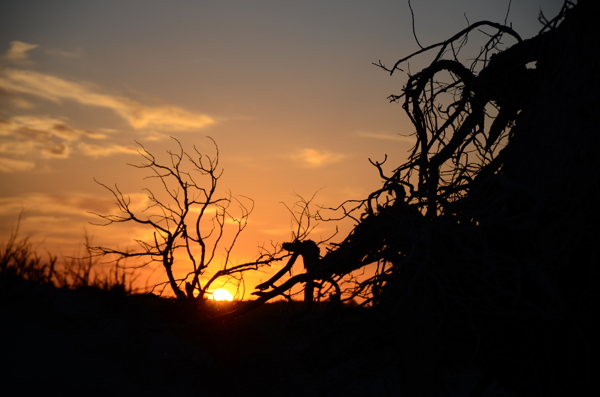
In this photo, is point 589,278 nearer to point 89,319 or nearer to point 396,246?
point 396,246

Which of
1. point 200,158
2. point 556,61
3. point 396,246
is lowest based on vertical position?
point 396,246

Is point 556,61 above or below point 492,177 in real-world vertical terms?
above

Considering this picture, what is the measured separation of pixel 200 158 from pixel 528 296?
23.8ft

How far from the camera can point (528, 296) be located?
571 cm

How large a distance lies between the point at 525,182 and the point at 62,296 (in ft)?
44.7

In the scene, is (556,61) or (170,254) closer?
(556,61)

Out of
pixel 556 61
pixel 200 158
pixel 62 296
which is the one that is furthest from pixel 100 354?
pixel 556 61

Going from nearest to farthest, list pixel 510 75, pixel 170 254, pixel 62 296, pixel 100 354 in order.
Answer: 1. pixel 510 75
2. pixel 170 254
3. pixel 100 354
4. pixel 62 296

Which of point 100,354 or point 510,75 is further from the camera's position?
point 100,354

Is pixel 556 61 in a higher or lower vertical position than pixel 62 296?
higher

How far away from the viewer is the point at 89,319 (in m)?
14.1

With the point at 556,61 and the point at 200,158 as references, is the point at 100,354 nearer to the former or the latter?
the point at 200,158

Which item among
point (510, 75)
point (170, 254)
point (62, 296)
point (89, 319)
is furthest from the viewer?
point (62, 296)

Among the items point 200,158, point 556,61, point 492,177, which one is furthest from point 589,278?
point 200,158
